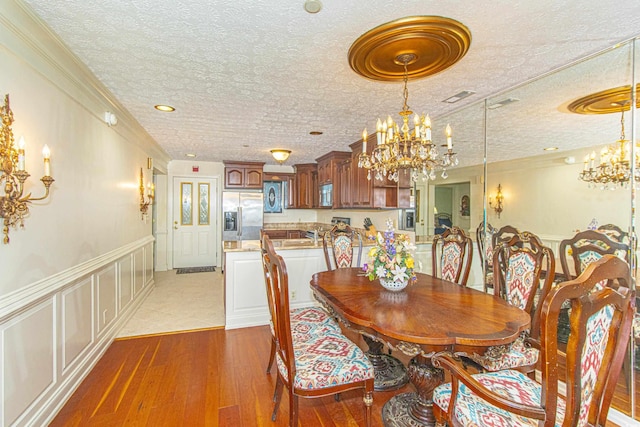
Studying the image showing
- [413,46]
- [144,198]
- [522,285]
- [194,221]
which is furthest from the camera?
[194,221]

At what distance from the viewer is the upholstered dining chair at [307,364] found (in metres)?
1.58

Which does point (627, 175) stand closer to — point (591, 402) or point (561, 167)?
point (561, 167)

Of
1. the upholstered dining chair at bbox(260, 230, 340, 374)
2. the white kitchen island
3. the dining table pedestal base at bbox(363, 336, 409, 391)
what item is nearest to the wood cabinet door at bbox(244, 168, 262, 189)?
the white kitchen island

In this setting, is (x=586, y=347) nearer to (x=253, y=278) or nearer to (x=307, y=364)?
(x=307, y=364)

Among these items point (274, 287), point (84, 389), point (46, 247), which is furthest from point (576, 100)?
point (84, 389)

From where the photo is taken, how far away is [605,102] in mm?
2262

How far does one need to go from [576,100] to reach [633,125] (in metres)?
0.61

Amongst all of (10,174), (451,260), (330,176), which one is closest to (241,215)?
(330,176)

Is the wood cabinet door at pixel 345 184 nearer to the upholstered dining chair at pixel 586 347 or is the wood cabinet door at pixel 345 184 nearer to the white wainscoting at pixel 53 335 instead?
the white wainscoting at pixel 53 335

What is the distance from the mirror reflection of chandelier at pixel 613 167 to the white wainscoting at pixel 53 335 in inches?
150

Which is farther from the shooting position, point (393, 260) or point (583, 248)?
point (583, 248)

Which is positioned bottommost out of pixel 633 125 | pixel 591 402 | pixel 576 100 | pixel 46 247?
pixel 591 402

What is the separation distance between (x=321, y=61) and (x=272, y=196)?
510cm

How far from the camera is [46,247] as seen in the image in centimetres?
185
